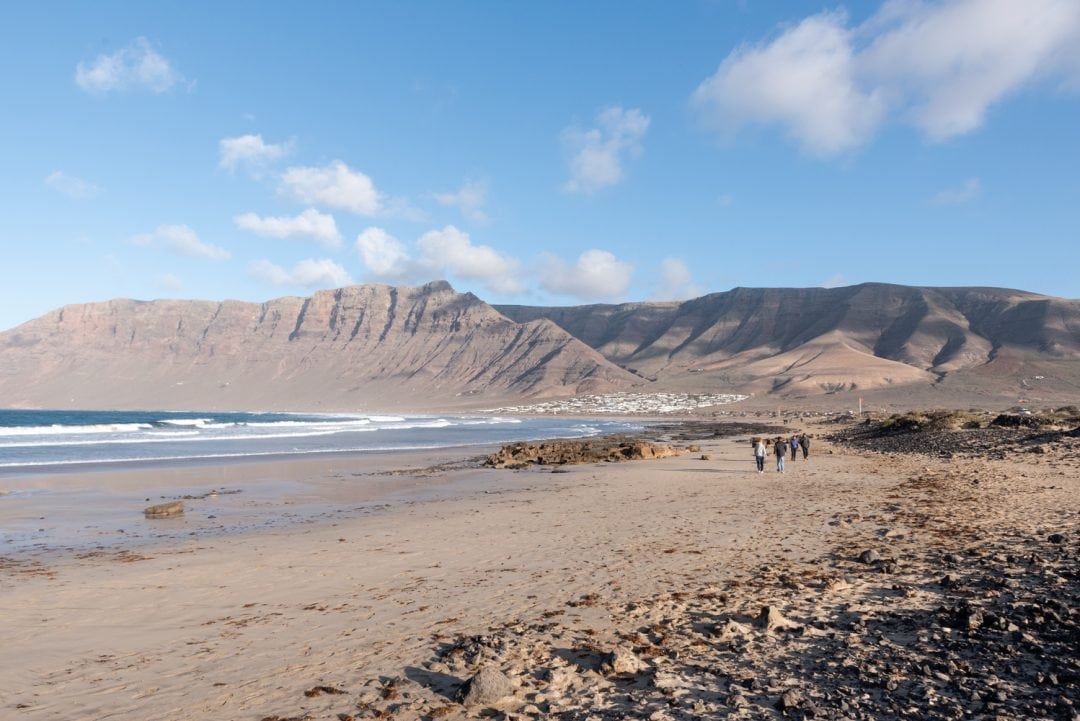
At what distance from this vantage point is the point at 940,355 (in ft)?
443

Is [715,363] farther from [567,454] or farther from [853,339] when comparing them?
[567,454]

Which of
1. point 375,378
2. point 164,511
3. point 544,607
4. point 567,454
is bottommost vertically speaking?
point 567,454

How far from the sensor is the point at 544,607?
26.9ft

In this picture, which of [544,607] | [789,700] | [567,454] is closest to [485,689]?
[789,700]

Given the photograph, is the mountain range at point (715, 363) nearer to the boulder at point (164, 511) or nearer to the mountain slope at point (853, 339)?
the mountain slope at point (853, 339)

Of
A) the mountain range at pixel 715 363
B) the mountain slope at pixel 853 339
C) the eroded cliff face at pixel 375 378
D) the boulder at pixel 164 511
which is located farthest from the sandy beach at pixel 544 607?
the eroded cliff face at pixel 375 378

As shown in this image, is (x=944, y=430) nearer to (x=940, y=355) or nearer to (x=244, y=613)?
(x=244, y=613)

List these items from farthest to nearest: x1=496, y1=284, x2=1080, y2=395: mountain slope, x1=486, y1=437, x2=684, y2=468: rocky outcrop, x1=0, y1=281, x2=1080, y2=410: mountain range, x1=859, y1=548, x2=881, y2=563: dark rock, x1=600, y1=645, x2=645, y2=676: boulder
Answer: x1=496, y1=284, x2=1080, y2=395: mountain slope → x1=0, y1=281, x2=1080, y2=410: mountain range → x1=486, y1=437, x2=684, y2=468: rocky outcrop → x1=859, y1=548, x2=881, y2=563: dark rock → x1=600, y1=645, x2=645, y2=676: boulder

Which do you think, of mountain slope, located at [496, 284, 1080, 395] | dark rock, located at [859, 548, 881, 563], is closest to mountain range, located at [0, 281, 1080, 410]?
mountain slope, located at [496, 284, 1080, 395]

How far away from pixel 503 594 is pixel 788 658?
402cm

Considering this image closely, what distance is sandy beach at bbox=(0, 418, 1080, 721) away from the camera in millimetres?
5562

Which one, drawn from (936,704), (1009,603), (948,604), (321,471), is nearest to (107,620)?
(936,704)

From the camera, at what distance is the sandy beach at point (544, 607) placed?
556 cm

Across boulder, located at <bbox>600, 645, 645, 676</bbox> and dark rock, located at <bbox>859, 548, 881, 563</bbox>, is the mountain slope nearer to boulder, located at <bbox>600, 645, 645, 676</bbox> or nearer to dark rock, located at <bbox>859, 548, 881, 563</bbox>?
dark rock, located at <bbox>859, 548, 881, 563</bbox>
